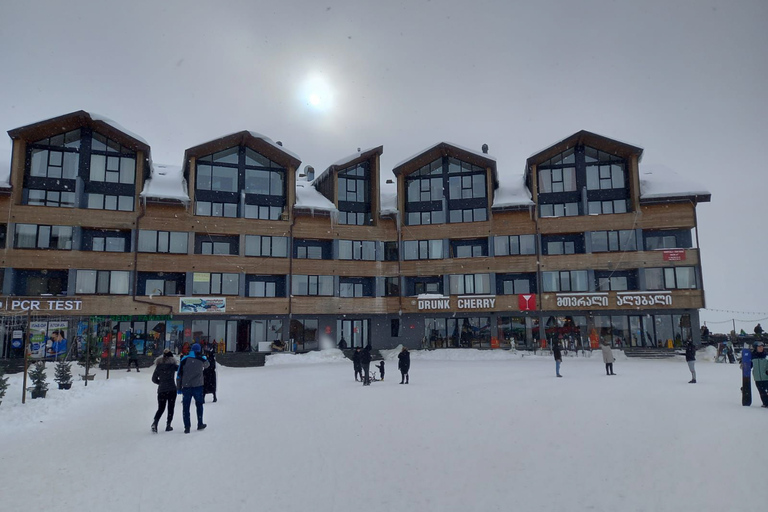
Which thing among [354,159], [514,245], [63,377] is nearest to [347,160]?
[354,159]

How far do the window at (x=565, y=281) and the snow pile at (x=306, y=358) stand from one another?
1592cm

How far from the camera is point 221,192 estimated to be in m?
39.2

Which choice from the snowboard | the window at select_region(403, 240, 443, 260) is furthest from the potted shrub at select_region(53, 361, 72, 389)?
the window at select_region(403, 240, 443, 260)

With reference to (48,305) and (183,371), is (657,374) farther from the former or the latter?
(48,305)

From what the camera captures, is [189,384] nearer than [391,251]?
Yes

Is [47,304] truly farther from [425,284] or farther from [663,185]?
[663,185]

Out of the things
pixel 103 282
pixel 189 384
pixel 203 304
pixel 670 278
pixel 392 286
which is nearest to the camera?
pixel 189 384

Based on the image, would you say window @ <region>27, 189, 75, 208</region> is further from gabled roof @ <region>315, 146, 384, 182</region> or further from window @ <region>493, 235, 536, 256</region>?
window @ <region>493, 235, 536, 256</region>

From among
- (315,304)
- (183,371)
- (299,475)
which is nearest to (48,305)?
(315,304)

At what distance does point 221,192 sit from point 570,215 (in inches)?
1026

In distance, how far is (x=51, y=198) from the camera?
35.6m

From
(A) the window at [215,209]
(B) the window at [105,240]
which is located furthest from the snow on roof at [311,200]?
(B) the window at [105,240]

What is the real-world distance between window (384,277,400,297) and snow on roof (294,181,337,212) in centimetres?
703

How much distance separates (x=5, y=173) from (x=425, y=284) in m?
29.9
